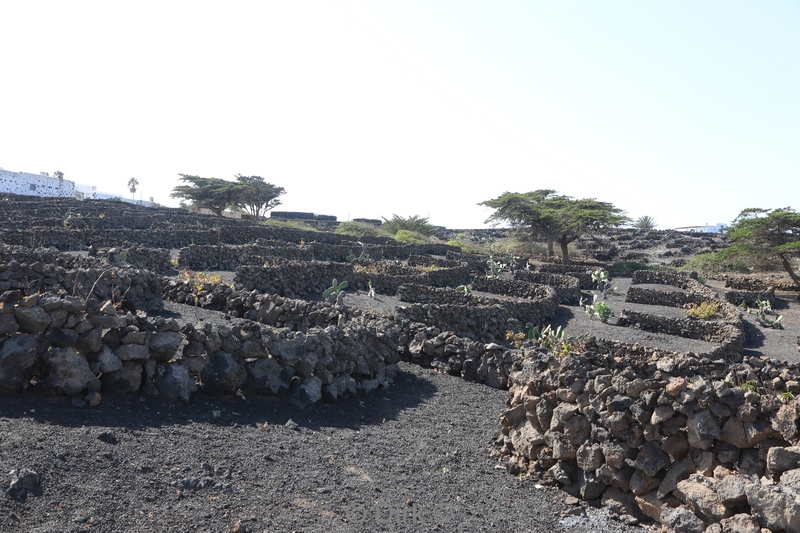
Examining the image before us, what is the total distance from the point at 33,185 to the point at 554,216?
226 feet

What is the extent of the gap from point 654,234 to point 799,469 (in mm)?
72847

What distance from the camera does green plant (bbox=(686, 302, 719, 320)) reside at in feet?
72.3

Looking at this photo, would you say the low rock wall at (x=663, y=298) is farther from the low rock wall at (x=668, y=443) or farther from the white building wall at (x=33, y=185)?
the white building wall at (x=33, y=185)

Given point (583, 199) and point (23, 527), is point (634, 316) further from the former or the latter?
point (583, 199)

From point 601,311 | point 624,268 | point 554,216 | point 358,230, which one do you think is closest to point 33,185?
point 358,230

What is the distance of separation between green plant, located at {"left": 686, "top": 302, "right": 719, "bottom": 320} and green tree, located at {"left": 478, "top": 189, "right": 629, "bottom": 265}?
19350 millimetres

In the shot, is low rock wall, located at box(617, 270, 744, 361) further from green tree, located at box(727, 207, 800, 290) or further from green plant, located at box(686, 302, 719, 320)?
green tree, located at box(727, 207, 800, 290)

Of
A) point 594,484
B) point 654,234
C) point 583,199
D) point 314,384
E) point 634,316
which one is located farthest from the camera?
point 654,234

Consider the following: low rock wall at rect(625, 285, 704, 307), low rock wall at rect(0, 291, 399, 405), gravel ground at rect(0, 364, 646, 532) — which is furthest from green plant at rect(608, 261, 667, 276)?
gravel ground at rect(0, 364, 646, 532)

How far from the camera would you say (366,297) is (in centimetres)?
2128

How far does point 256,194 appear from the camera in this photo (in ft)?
204

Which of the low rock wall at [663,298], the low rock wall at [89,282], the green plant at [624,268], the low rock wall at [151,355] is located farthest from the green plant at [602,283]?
the low rock wall at [151,355]

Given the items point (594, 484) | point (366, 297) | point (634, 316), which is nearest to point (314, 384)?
point (594, 484)

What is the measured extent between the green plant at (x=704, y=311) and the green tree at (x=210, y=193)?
46.0 meters
